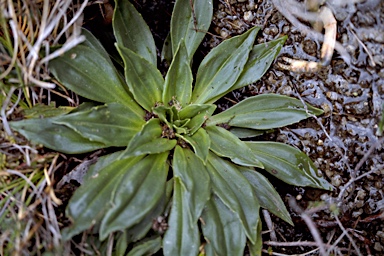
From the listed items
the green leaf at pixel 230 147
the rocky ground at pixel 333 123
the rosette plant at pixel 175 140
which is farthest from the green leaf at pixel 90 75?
the green leaf at pixel 230 147

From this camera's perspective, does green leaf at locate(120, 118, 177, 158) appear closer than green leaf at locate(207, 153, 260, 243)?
Yes

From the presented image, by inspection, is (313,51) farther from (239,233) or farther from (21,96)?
(21,96)

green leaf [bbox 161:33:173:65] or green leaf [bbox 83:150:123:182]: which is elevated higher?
green leaf [bbox 161:33:173:65]

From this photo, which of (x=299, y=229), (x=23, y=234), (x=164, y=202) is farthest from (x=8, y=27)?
(x=299, y=229)

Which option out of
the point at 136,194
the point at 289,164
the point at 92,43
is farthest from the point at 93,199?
the point at 289,164

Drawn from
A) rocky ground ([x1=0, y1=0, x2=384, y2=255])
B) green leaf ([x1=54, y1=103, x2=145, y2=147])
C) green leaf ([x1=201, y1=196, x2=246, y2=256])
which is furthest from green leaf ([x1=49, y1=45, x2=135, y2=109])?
green leaf ([x1=201, y1=196, x2=246, y2=256])

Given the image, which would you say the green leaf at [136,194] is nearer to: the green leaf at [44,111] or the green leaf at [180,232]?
the green leaf at [180,232]

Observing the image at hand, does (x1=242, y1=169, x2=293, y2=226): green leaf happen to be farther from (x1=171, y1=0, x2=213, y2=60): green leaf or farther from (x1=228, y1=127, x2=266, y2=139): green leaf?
(x1=171, y1=0, x2=213, y2=60): green leaf
